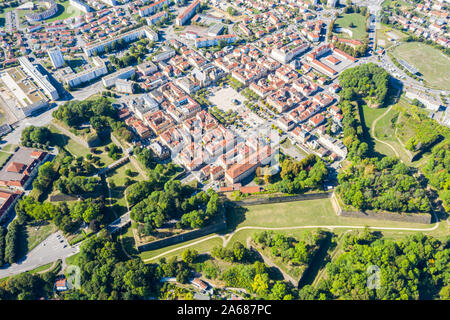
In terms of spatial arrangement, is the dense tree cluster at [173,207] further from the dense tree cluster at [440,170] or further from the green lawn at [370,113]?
the green lawn at [370,113]

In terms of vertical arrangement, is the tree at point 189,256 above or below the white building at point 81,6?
below

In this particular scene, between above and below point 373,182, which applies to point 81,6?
above

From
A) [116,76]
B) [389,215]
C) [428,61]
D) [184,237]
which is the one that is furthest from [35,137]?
[428,61]

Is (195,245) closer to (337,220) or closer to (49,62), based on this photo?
(337,220)

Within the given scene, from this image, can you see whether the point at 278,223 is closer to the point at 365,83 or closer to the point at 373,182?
the point at 373,182

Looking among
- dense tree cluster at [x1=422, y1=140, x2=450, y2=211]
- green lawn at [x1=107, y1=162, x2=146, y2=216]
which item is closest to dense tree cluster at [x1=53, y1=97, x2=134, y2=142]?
green lawn at [x1=107, y1=162, x2=146, y2=216]

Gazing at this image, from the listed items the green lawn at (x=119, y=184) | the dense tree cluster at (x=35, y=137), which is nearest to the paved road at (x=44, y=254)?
the green lawn at (x=119, y=184)
